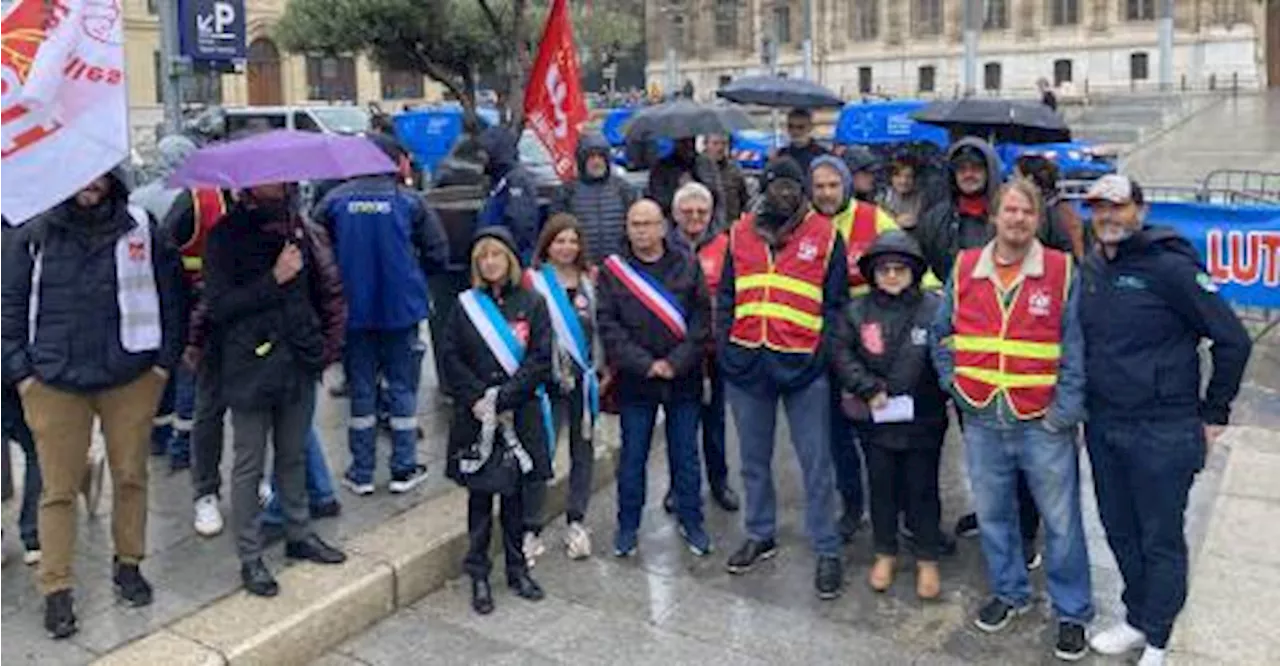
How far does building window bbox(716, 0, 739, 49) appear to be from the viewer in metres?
68.8

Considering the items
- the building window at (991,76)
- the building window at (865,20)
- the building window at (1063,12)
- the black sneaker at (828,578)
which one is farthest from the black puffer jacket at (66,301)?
the building window at (865,20)

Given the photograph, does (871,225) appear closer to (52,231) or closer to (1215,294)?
(1215,294)

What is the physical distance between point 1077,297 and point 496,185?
12.2 feet

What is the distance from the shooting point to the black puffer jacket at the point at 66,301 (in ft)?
15.2

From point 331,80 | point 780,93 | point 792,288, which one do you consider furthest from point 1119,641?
point 331,80

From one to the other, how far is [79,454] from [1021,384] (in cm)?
358

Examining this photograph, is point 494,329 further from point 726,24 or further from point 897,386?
point 726,24

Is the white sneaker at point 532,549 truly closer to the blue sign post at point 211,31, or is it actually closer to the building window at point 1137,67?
the blue sign post at point 211,31

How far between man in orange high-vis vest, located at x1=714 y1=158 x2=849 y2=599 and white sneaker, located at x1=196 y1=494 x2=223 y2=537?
7.83 feet

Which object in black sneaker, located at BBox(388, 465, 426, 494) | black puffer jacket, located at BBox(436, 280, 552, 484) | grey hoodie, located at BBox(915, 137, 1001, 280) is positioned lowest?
black sneaker, located at BBox(388, 465, 426, 494)

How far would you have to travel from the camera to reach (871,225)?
5934 millimetres

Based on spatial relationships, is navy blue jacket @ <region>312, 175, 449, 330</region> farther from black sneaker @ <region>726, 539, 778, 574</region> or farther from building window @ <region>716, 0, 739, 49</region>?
building window @ <region>716, 0, 739, 49</region>

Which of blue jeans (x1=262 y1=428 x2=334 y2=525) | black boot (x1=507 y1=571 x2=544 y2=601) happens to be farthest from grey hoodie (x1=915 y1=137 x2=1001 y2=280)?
blue jeans (x1=262 y1=428 x2=334 y2=525)

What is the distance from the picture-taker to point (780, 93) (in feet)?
29.3
